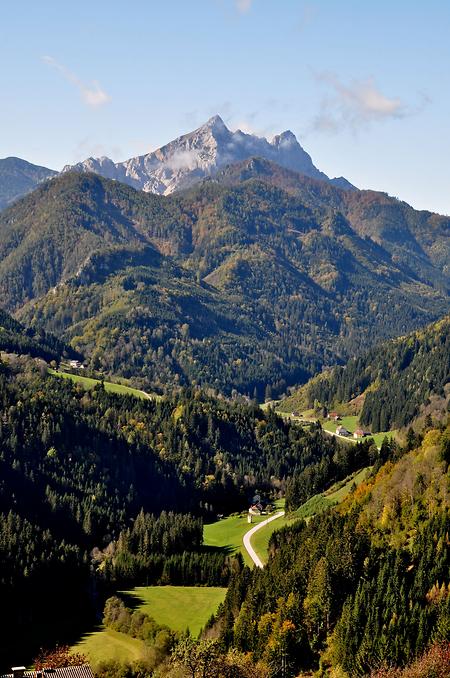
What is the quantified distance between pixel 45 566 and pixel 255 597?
209ft

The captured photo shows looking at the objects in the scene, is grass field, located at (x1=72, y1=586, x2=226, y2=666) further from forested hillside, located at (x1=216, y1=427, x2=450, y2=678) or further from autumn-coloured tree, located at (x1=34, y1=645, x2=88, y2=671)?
forested hillside, located at (x1=216, y1=427, x2=450, y2=678)

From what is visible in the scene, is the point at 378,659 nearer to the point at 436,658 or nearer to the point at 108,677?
the point at 436,658

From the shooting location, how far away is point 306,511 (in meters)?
191

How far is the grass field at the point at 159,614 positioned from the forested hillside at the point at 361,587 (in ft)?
33.3

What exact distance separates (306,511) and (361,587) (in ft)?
247

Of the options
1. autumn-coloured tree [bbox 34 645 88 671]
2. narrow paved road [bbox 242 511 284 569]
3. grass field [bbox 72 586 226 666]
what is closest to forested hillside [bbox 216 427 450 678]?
grass field [bbox 72 586 226 666]

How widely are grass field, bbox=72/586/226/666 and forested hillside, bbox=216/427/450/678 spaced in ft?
33.3

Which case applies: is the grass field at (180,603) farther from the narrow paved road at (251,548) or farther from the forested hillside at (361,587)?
the narrow paved road at (251,548)

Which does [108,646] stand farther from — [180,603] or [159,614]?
[180,603]

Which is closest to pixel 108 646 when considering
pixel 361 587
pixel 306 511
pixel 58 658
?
pixel 58 658

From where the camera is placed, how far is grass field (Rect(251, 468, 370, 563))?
182000 mm

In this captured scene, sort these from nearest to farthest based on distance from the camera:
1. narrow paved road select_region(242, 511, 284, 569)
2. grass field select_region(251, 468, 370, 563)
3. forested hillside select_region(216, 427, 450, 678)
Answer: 1. forested hillside select_region(216, 427, 450, 678)
2. narrow paved road select_region(242, 511, 284, 569)
3. grass field select_region(251, 468, 370, 563)

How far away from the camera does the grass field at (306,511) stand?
182 metres

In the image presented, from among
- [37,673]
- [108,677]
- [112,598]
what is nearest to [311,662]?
[108,677]
